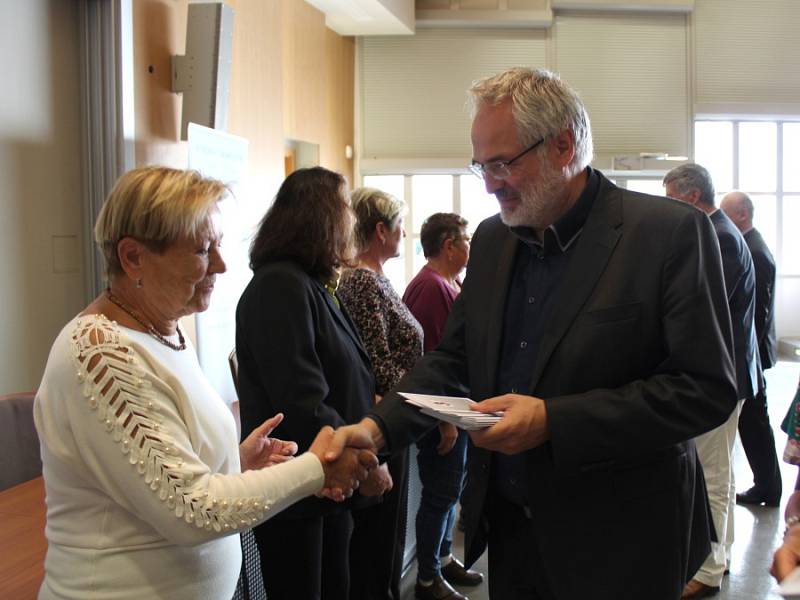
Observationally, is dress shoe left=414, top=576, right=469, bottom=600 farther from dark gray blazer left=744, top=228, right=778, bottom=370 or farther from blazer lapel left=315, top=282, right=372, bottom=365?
dark gray blazer left=744, top=228, right=778, bottom=370

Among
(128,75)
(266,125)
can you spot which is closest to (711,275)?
(128,75)

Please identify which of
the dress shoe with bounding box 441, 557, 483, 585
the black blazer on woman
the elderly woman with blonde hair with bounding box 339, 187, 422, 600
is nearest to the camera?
the black blazer on woman

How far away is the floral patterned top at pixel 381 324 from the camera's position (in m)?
2.62

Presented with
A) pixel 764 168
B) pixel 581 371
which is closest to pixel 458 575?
pixel 581 371

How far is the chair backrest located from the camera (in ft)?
7.43

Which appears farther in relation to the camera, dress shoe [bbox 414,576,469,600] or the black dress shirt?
dress shoe [bbox 414,576,469,600]

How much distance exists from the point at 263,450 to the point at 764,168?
9.75m

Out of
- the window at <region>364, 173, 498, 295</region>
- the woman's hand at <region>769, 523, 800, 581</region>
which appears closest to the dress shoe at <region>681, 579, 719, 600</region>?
the woman's hand at <region>769, 523, 800, 581</region>

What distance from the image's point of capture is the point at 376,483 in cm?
212

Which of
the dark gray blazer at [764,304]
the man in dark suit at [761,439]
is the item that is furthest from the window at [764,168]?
the man in dark suit at [761,439]

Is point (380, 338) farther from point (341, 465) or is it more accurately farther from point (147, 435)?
point (147, 435)

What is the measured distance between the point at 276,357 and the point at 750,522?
10.5ft

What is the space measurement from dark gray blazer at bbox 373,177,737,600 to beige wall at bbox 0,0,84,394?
97.8 inches

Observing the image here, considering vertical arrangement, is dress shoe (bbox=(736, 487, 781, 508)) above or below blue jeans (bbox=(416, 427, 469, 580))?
below
